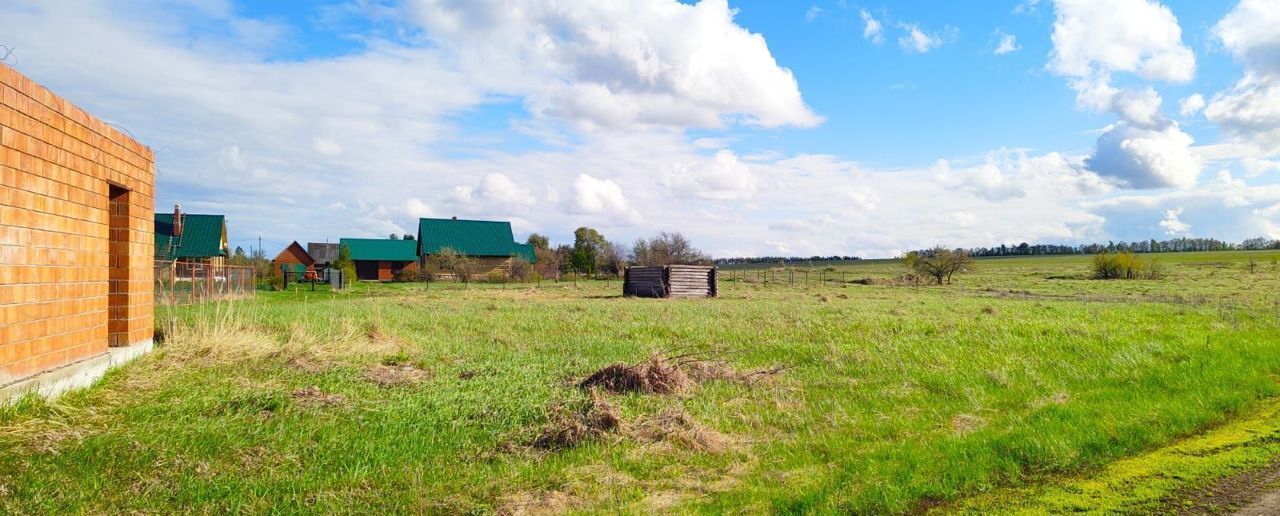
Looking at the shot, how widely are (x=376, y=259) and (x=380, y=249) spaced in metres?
1.72

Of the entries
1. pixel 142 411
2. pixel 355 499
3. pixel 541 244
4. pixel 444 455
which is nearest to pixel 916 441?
pixel 444 455

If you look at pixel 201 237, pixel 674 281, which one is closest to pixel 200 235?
pixel 201 237

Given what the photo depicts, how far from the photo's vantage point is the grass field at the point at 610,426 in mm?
5363

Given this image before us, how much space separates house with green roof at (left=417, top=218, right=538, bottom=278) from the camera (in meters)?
62.4

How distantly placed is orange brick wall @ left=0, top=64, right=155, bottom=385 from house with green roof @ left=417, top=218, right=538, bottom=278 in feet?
168

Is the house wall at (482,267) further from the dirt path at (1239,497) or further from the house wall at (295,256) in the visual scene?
the dirt path at (1239,497)

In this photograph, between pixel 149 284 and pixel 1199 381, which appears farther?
pixel 149 284

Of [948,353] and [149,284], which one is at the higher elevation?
[149,284]

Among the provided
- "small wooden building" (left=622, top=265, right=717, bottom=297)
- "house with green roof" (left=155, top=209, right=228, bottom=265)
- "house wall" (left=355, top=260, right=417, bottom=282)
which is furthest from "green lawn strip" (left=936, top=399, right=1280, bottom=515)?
"house wall" (left=355, top=260, right=417, bottom=282)

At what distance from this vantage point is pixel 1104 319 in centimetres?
1766

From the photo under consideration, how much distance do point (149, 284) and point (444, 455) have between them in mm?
7141

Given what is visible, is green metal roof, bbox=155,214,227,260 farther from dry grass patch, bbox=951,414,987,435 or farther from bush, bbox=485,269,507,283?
dry grass patch, bbox=951,414,987,435

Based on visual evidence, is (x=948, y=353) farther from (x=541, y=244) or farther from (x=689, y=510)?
(x=541, y=244)

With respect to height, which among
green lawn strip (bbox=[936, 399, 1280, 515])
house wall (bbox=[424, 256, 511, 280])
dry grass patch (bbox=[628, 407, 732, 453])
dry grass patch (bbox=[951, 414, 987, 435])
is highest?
house wall (bbox=[424, 256, 511, 280])
